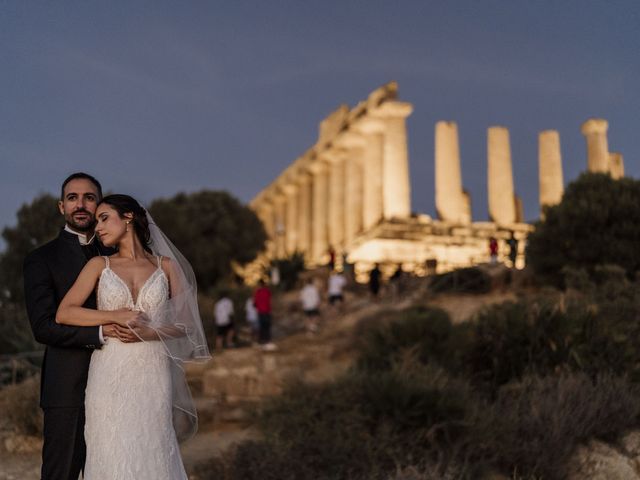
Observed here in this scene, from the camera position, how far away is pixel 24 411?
9172 millimetres

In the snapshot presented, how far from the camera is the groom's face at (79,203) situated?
14.3 ft

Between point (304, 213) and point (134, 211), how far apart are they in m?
43.3

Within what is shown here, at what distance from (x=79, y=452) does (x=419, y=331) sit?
9523 mm

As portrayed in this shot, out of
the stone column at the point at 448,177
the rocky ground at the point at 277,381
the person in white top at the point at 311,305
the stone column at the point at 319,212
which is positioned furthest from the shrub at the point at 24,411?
the stone column at the point at 319,212

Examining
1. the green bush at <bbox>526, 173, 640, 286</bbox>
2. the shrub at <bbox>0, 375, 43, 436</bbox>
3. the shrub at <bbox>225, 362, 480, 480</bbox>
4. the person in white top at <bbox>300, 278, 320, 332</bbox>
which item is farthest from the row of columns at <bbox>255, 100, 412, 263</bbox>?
the shrub at <bbox>225, 362, 480, 480</bbox>

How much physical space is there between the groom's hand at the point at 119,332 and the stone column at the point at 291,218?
44246 millimetres

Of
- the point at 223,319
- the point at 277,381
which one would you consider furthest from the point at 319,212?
the point at 277,381

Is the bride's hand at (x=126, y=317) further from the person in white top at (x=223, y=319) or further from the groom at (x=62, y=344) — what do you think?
the person in white top at (x=223, y=319)

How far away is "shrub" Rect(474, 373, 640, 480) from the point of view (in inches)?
299

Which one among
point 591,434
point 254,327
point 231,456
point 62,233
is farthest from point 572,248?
point 62,233

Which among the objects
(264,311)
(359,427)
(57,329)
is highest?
(57,329)

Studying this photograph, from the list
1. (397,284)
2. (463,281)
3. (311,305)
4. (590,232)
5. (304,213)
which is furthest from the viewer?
(304,213)

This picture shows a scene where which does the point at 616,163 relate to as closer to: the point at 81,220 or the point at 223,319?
the point at 223,319

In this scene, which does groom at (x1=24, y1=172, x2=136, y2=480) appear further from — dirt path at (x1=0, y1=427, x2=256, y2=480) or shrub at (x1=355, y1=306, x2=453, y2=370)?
shrub at (x1=355, y1=306, x2=453, y2=370)
